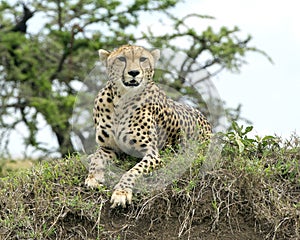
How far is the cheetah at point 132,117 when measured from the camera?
4.70 metres

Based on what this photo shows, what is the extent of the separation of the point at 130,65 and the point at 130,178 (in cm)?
75

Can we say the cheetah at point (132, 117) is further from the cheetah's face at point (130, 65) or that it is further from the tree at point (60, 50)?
the tree at point (60, 50)

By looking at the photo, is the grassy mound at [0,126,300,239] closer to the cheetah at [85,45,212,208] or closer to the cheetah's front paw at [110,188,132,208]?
the cheetah's front paw at [110,188,132,208]

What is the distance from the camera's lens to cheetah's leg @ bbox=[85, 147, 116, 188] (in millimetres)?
4776

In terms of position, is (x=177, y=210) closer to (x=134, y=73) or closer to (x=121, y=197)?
(x=121, y=197)

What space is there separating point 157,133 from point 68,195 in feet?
2.55

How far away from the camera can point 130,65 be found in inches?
183

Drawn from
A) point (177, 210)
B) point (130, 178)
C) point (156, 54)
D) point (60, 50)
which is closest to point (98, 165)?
point (130, 178)

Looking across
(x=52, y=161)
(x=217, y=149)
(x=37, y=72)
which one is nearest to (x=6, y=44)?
(x=37, y=72)

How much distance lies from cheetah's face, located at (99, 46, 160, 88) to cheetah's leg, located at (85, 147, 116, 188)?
55 centimetres

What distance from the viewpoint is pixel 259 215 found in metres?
4.56

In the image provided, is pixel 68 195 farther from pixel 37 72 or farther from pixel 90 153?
pixel 37 72

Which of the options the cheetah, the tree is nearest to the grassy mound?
the cheetah

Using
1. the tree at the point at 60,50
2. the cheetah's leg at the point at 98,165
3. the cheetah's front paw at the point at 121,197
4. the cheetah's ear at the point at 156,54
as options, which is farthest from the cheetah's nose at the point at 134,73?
the tree at the point at 60,50
